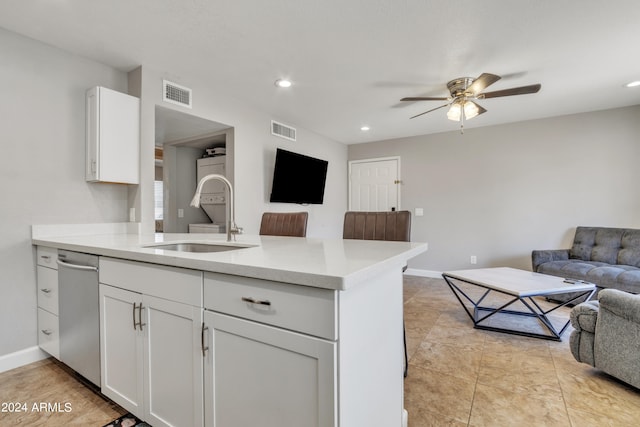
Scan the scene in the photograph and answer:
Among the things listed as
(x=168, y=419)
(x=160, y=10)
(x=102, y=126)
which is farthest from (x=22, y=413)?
(x=160, y=10)

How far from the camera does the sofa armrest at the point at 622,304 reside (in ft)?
5.59

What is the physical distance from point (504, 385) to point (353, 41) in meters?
2.56

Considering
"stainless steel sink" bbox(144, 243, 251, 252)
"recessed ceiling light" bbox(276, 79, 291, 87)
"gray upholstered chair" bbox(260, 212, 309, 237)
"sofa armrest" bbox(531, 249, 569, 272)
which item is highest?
"recessed ceiling light" bbox(276, 79, 291, 87)

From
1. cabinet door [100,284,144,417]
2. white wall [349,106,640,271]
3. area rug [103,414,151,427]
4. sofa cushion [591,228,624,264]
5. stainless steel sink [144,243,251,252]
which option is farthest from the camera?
white wall [349,106,640,271]

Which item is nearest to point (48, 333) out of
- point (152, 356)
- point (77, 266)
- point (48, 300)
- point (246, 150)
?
point (48, 300)

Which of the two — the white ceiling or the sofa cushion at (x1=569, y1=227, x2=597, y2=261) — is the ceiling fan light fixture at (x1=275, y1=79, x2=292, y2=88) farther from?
the sofa cushion at (x1=569, y1=227, x2=597, y2=261)

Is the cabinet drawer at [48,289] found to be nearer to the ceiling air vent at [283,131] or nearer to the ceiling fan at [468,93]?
the ceiling air vent at [283,131]

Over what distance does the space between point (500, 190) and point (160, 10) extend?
4717 mm

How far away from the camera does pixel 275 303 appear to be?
3.20ft

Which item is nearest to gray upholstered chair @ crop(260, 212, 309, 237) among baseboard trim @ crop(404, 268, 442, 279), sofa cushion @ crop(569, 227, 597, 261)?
baseboard trim @ crop(404, 268, 442, 279)

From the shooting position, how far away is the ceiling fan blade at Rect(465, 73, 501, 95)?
249cm

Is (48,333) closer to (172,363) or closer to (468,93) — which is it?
(172,363)

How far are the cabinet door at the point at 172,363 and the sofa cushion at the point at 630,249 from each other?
4.60 metres

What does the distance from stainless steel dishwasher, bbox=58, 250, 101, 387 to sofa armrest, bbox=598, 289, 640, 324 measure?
2905 mm
